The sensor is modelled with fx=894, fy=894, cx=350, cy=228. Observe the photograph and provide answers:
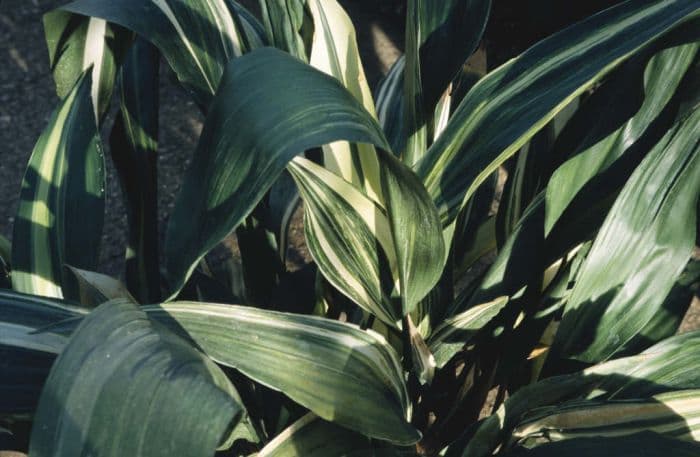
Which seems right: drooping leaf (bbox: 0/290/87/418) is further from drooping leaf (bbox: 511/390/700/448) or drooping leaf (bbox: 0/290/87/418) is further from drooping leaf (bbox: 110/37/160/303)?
drooping leaf (bbox: 511/390/700/448)

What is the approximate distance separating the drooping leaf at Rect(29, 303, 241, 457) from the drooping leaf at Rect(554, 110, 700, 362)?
1.42 ft

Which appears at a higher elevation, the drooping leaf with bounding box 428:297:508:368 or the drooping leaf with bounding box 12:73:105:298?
the drooping leaf with bounding box 12:73:105:298

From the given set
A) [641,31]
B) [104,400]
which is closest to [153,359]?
[104,400]

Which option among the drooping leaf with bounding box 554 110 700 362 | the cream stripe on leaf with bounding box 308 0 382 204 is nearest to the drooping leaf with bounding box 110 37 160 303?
the cream stripe on leaf with bounding box 308 0 382 204

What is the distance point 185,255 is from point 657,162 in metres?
0.44

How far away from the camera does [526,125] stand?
2.15 ft

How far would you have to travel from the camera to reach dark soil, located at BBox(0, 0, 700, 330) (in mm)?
1629

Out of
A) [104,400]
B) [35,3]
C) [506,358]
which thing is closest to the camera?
[104,400]

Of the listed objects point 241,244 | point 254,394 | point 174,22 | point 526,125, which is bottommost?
point 254,394

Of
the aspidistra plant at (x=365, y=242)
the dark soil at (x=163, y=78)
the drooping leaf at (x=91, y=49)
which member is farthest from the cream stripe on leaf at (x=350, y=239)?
the dark soil at (x=163, y=78)

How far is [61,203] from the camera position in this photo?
91 centimetres

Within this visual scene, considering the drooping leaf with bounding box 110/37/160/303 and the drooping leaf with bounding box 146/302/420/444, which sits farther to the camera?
the drooping leaf with bounding box 110/37/160/303

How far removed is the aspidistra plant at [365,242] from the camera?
52 cm

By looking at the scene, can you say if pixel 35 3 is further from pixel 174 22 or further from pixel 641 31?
pixel 641 31
